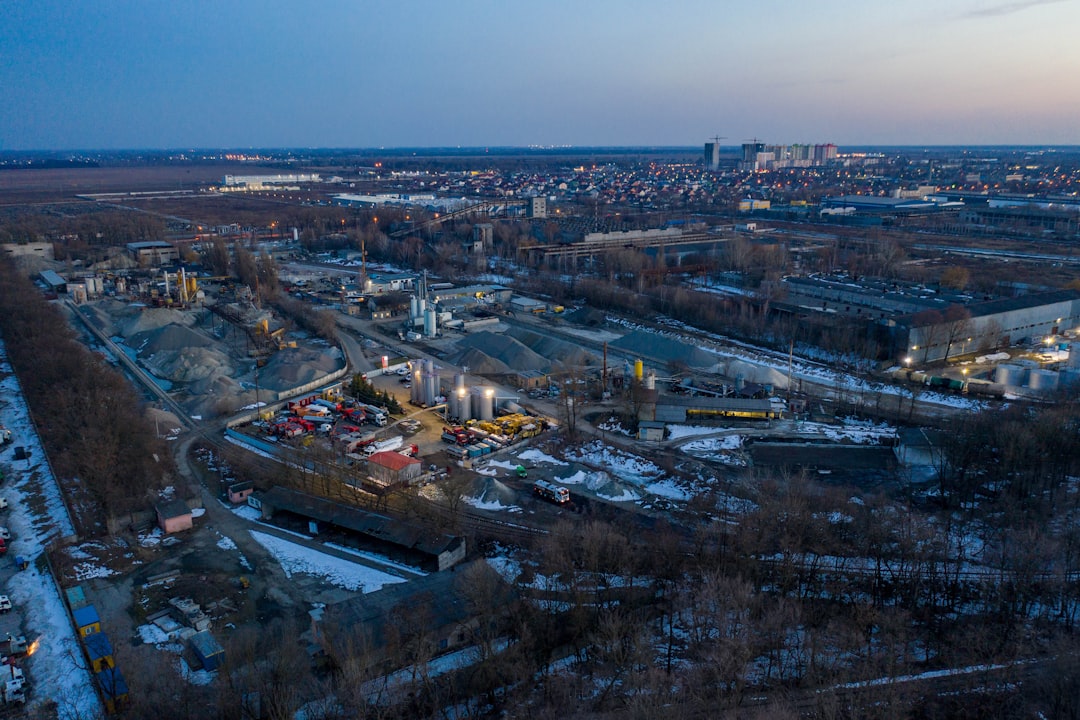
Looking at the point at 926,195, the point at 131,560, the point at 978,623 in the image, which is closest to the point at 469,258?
the point at 131,560

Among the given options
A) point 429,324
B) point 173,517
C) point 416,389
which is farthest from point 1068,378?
point 173,517

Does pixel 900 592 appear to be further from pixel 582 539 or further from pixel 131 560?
pixel 131 560

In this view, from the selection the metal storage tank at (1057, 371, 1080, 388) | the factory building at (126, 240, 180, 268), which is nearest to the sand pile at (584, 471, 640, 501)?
the metal storage tank at (1057, 371, 1080, 388)

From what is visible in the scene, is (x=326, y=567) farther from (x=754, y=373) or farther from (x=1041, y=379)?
(x=1041, y=379)

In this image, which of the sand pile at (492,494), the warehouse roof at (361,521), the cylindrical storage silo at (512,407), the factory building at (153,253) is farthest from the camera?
the factory building at (153,253)

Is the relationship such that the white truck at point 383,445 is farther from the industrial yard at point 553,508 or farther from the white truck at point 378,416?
the white truck at point 378,416

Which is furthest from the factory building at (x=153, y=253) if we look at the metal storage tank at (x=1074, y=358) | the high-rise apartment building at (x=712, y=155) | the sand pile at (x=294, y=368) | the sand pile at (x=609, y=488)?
the high-rise apartment building at (x=712, y=155)
